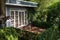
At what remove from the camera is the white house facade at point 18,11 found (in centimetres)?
2308

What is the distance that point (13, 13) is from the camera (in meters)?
24.2

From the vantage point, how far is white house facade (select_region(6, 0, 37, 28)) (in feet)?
75.7

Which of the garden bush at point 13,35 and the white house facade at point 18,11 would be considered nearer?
the garden bush at point 13,35

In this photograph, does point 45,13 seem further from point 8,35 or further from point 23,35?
point 8,35

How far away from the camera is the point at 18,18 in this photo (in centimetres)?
2523

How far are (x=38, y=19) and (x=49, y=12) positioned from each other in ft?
8.15

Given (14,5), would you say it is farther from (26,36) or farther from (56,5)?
(26,36)

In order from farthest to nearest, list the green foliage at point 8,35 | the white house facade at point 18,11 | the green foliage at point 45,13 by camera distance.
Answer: the white house facade at point 18,11 < the green foliage at point 45,13 < the green foliage at point 8,35

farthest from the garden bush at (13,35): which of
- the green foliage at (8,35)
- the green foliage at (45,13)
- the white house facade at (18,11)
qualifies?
the green foliage at (45,13)

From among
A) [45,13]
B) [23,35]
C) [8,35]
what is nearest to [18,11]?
[45,13]

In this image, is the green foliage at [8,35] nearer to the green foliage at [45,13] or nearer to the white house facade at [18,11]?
the white house facade at [18,11]

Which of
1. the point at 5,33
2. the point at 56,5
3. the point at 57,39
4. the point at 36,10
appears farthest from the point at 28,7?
the point at 5,33

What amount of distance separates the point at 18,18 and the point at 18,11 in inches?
31.4

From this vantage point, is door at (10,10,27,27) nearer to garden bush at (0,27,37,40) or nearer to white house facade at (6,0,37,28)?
white house facade at (6,0,37,28)
